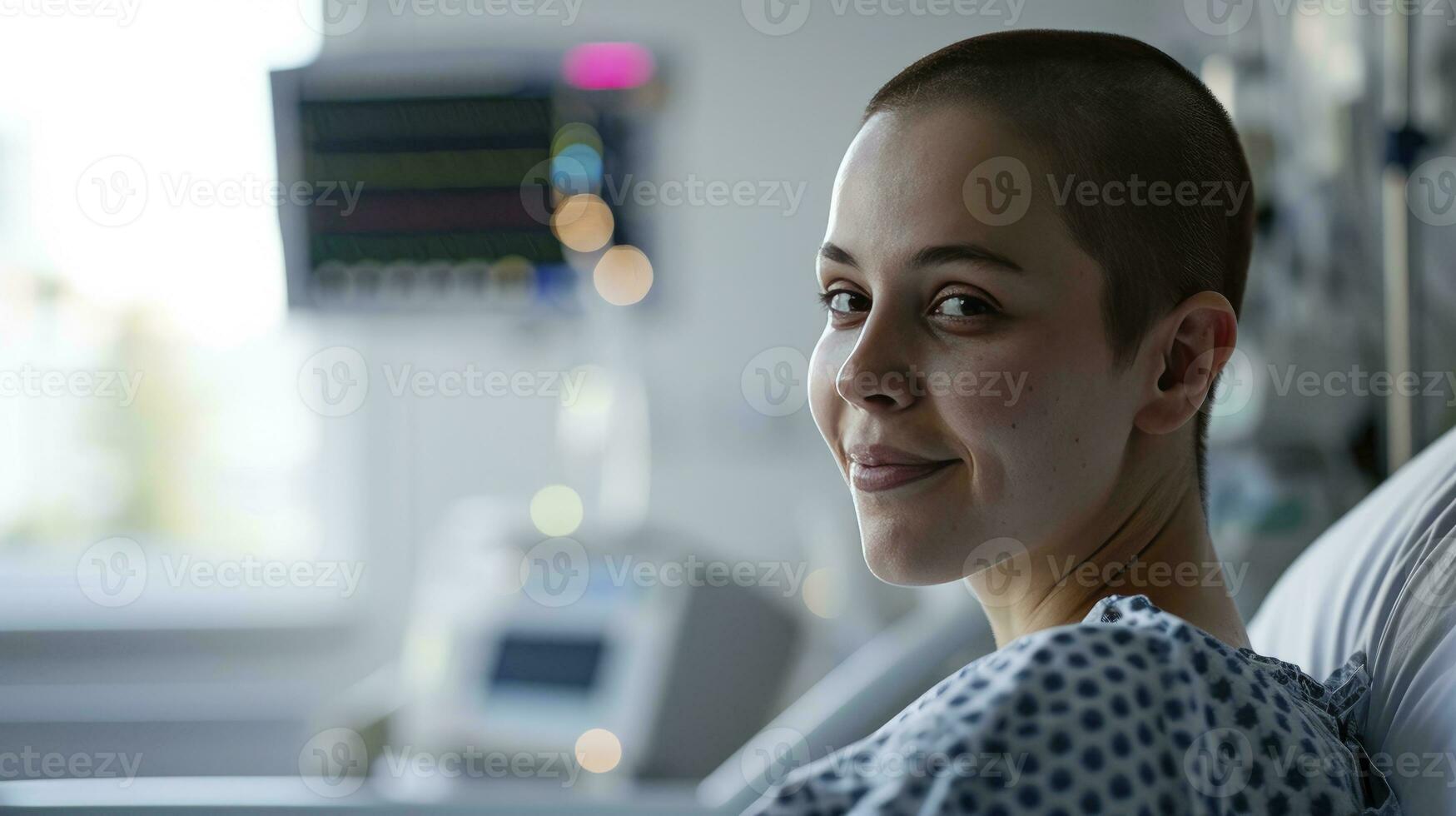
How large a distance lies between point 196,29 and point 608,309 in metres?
1.48

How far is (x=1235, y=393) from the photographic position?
228cm

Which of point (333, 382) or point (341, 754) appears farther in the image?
point (333, 382)

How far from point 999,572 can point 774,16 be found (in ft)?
8.93

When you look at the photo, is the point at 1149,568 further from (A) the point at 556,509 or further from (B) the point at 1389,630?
(A) the point at 556,509

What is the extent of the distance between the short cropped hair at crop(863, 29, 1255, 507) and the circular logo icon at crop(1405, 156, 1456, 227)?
69 centimetres

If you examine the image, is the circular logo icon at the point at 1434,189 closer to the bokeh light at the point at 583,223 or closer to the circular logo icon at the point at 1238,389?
the circular logo icon at the point at 1238,389

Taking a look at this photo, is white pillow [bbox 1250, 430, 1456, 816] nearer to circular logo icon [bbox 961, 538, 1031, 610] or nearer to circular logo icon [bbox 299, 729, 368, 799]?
circular logo icon [bbox 961, 538, 1031, 610]

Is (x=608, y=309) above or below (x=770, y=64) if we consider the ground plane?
below

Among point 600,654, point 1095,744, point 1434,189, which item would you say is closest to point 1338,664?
point 1095,744

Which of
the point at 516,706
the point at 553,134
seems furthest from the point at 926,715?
the point at 553,134

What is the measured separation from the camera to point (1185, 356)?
2.82 ft

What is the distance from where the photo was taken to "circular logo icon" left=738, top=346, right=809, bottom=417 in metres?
3.37

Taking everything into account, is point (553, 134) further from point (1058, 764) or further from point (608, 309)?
point (1058, 764)

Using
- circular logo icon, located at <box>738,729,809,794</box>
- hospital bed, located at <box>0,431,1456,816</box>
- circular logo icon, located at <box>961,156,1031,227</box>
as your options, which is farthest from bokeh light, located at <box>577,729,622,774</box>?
circular logo icon, located at <box>961,156,1031,227</box>
